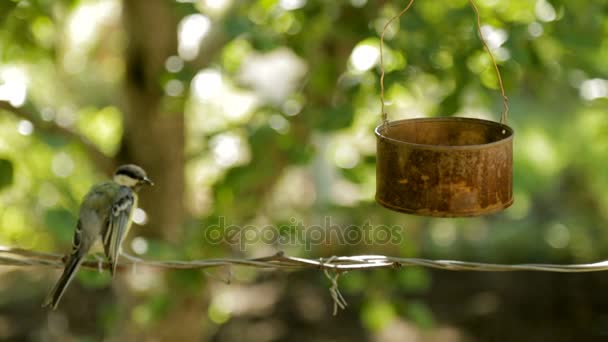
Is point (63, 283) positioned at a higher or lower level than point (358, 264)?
lower

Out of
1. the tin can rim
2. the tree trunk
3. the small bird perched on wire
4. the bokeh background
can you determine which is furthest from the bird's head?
the tin can rim

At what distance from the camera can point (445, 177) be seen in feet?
10.9

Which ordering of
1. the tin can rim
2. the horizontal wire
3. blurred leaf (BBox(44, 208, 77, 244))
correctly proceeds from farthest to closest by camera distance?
blurred leaf (BBox(44, 208, 77, 244))
the tin can rim
the horizontal wire

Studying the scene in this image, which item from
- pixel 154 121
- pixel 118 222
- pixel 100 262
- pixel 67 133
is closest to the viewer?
pixel 100 262

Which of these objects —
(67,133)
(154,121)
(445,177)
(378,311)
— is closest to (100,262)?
(445,177)

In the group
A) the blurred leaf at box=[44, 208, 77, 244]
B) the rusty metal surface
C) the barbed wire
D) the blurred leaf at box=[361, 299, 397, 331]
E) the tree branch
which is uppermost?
the tree branch

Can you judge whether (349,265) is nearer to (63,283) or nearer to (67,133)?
(63,283)

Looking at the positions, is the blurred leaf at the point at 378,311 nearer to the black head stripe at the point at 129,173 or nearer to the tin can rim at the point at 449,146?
the black head stripe at the point at 129,173

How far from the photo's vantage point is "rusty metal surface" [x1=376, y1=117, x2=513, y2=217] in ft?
10.8

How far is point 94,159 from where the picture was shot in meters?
6.29

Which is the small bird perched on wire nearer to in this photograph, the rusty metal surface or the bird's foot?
the bird's foot

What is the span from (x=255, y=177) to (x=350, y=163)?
92 cm

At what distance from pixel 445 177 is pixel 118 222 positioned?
94.2 inches

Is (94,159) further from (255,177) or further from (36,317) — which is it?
(36,317)
